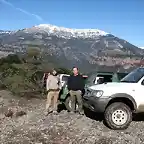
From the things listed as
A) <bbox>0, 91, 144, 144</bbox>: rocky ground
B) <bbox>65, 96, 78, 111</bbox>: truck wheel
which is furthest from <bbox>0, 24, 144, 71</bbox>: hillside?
<bbox>0, 91, 144, 144</bbox>: rocky ground

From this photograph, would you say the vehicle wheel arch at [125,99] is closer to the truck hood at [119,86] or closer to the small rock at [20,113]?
the truck hood at [119,86]

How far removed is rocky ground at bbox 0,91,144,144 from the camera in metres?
8.35

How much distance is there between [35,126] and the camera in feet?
32.7

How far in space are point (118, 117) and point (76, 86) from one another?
2.48 meters

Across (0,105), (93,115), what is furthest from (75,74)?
(0,105)

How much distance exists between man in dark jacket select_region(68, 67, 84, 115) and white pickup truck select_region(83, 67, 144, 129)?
1.70 m

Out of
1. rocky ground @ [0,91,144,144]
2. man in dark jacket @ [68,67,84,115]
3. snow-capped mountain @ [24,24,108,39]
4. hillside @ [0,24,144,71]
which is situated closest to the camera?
rocky ground @ [0,91,144,144]

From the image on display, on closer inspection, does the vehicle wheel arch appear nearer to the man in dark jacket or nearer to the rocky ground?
the rocky ground

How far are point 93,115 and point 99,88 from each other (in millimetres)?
2229

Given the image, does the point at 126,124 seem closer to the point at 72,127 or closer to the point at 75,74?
the point at 72,127

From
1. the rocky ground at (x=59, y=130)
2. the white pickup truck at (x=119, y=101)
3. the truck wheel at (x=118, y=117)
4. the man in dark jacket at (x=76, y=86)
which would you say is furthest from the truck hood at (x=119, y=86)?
the man in dark jacket at (x=76, y=86)

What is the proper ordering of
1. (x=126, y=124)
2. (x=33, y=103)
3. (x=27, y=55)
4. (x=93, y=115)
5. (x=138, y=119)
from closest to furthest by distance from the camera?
(x=126, y=124)
(x=138, y=119)
(x=93, y=115)
(x=33, y=103)
(x=27, y=55)

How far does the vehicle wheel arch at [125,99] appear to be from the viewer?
→ 9453mm

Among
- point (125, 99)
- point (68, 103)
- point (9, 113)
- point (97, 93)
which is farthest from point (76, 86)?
point (9, 113)
